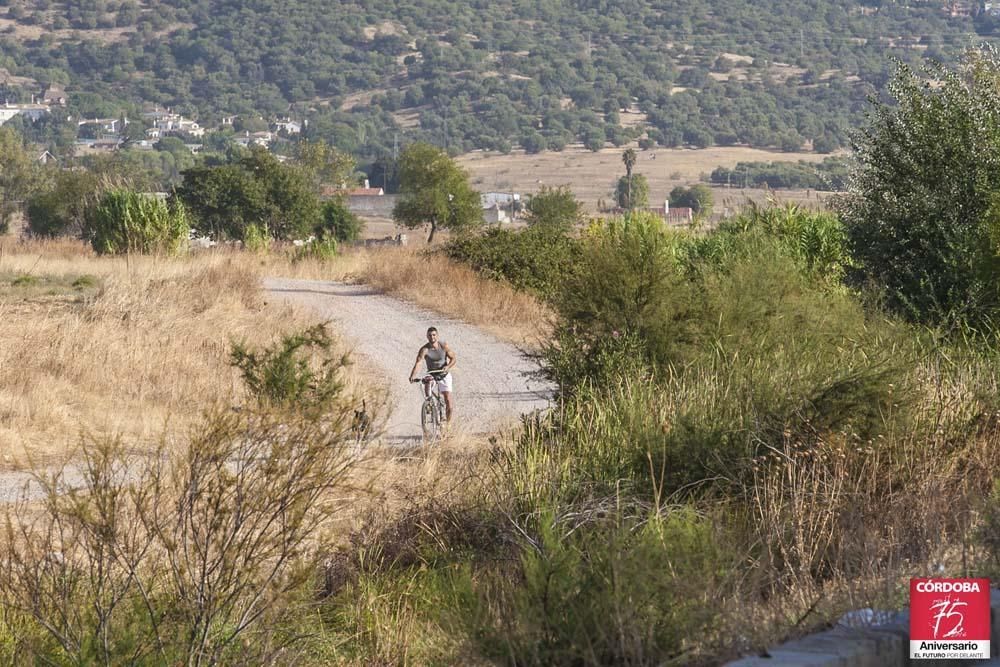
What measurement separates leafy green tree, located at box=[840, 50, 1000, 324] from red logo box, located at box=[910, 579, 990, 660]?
29.1 ft

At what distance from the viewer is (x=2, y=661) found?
6531mm

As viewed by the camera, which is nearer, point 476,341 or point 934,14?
point 476,341

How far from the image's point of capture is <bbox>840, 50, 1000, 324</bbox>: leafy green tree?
14242 mm

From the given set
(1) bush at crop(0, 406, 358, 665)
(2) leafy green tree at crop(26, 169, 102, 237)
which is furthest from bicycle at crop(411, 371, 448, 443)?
(2) leafy green tree at crop(26, 169, 102, 237)

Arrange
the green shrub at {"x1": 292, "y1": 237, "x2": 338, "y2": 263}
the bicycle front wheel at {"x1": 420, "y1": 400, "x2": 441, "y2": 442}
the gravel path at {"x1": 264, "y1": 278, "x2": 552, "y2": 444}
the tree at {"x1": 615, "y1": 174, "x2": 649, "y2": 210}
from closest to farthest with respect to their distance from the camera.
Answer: the bicycle front wheel at {"x1": 420, "y1": 400, "x2": 441, "y2": 442} → the gravel path at {"x1": 264, "y1": 278, "x2": 552, "y2": 444} → the green shrub at {"x1": 292, "y1": 237, "x2": 338, "y2": 263} → the tree at {"x1": 615, "y1": 174, "x2": 649, "y2": 210}

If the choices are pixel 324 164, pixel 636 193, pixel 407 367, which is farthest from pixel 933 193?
pixel 324 164

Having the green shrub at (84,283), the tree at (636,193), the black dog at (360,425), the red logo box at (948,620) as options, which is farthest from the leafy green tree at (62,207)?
the red logo box at (948,620)

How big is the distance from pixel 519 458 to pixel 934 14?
20735 centimetres

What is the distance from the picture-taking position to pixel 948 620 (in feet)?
17.1

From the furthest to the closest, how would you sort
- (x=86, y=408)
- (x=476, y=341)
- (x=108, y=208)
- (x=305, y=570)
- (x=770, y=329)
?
1. (x=108, y=208)
2. (x=476, y=341)
3. (x=86, y=408)
4. (x=770, y=329)
5. (x=305, y=570)

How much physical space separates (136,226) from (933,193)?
25.2 m

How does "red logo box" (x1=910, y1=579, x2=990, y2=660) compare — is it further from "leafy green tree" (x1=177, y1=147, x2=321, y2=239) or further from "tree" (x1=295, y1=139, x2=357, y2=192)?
"tree" (x1=295, y1=139, x2=357, y2=192)

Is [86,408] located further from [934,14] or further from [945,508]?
[934,14]

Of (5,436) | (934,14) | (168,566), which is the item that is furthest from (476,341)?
(934,14)
